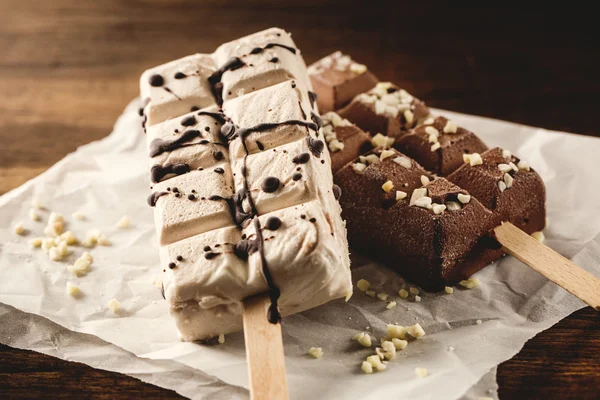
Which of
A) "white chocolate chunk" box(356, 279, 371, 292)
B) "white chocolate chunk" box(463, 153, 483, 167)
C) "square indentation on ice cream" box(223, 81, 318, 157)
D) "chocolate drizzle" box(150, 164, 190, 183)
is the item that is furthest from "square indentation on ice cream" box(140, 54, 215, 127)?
"white chocolate chunk" box(463, 153, 483, 167)

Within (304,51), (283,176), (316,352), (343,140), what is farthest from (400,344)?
(304,51)

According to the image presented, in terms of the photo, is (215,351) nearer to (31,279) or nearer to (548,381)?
(31,279)

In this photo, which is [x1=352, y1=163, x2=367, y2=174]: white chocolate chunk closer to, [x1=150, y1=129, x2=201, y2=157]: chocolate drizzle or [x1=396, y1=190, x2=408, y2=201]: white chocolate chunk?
[x1=396, y1=190, x2=408, y2=201]: white chocolate chunk

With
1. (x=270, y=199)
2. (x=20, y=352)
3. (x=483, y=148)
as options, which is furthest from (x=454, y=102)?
(x=20, y=352)

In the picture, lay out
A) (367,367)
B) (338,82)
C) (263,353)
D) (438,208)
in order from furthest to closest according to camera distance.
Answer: (338,82)
(438,208)
(367,367)
(263,353)

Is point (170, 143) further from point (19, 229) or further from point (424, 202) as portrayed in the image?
point (424, 202)
